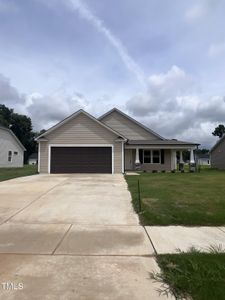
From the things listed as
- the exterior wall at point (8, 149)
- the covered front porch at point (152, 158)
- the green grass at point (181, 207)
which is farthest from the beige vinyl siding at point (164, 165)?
the exterior wall at point (8, 149)

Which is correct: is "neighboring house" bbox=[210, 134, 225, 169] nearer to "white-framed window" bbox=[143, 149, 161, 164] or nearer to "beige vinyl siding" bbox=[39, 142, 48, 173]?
"white-framed window" bbox=[143, 149, 161, 164]

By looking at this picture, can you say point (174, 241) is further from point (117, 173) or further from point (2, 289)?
point (117, 173)

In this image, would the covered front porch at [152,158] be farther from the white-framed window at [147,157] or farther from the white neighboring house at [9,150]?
the white neighboring house at [9,150]

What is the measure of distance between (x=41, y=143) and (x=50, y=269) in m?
19.5

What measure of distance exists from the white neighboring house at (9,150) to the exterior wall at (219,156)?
81.8 feet

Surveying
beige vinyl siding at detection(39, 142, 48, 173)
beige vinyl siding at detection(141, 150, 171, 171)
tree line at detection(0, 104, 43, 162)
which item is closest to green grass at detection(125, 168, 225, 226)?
beige vinyl siding at detection(39, 142, 48, 173)

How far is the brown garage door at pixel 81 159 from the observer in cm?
2316

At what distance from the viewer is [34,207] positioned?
9.70 m

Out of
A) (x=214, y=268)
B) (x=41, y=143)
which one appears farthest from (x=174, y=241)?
(x=41, y=143)

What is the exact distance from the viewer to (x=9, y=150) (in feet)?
125

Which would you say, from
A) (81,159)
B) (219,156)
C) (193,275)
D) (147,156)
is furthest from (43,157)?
(219,156)

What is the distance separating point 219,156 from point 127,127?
13.0 m

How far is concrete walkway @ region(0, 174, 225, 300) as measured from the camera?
409 centimetres

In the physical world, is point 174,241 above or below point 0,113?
below
